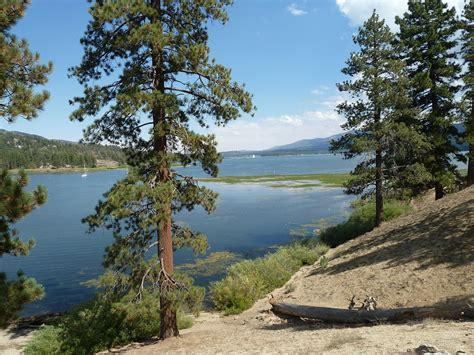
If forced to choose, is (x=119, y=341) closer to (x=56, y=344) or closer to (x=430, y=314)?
(x=56, y=344)

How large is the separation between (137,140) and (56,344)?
7107mm

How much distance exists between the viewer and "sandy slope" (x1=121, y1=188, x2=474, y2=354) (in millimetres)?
8859

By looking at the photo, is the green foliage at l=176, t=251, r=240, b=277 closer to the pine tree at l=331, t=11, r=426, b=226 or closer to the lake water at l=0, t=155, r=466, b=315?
the lake water at l=0, t=155, r=466, b=315

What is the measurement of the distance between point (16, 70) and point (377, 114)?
20.0 meters

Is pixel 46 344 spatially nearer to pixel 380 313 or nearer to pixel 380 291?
pixel 380 313

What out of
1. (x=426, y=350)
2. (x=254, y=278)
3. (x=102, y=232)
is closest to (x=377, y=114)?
(x=254, y=278)

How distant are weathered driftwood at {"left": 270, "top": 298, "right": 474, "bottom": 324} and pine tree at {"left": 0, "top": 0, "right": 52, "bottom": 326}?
7.88 metres

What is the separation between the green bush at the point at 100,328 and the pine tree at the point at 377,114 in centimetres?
1425

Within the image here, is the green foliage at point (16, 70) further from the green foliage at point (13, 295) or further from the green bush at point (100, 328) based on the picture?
the green bush at point (100, 328)

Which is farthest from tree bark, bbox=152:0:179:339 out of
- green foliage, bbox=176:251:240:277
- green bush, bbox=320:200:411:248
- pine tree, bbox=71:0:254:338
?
green bush, bbox=320:200:411:248

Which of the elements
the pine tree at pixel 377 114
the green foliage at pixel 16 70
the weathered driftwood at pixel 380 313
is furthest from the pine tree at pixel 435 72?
the green foliage at pixel 16 70

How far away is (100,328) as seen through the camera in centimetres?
1412

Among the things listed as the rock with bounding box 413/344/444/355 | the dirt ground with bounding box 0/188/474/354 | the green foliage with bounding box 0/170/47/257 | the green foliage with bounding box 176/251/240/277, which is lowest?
the green foliage with bounding box 176/251/240/277

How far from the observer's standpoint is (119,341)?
47.3 feet
